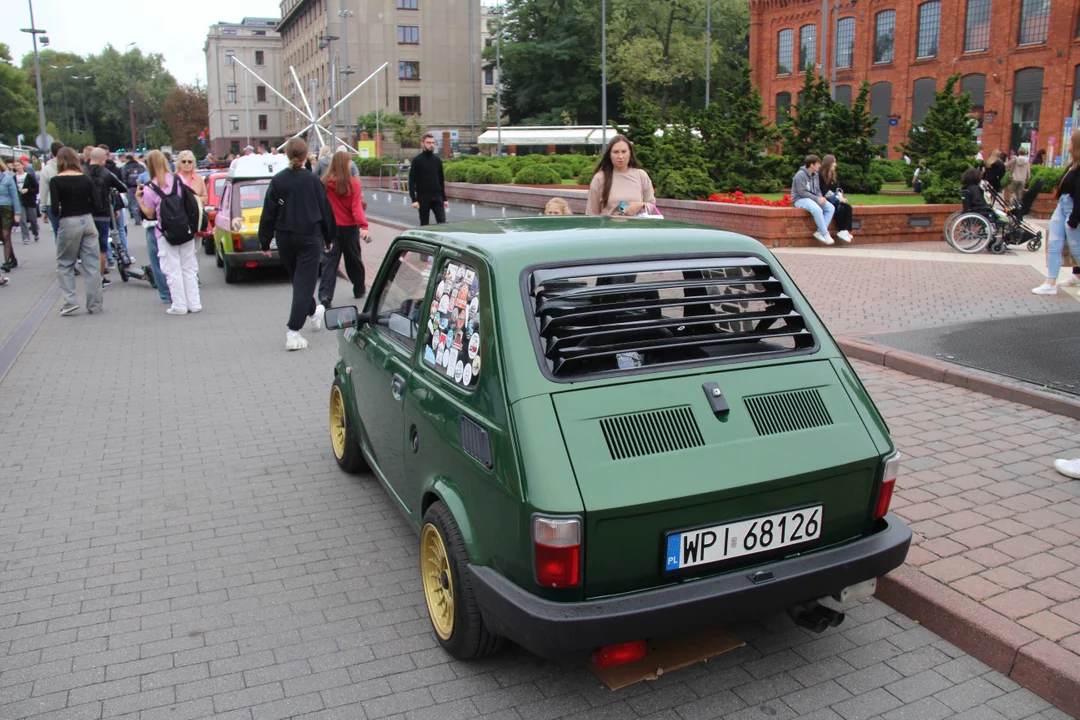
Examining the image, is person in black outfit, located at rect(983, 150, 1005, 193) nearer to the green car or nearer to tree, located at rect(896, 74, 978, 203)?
tree, located at rect(896, 74, 978, 203)

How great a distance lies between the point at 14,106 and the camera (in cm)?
10238

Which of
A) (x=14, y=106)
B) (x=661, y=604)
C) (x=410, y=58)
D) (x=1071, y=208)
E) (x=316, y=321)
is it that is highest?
(x=410, y=58)

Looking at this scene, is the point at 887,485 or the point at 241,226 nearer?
the point at 887,485

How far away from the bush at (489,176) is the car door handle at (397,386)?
2965cm

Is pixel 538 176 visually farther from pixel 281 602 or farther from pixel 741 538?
pixel 741 538

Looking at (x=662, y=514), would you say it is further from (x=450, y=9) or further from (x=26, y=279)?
(x=450, y=9)

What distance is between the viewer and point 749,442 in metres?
3.18

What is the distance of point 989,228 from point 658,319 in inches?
515

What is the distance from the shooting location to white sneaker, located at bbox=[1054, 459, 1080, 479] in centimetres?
505

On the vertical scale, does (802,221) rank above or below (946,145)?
below

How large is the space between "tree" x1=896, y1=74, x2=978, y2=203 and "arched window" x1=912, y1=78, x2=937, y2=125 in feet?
110

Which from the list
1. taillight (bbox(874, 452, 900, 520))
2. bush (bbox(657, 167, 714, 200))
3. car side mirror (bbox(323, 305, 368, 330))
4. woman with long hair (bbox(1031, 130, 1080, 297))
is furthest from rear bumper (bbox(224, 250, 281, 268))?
taillight (bbox(874, 452, 900, 520))

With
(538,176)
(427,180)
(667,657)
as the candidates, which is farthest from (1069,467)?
(538,176)

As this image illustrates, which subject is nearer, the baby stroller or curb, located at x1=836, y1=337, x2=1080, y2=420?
curb, located at x1=836, y1=337, x2=1080, y2=420
